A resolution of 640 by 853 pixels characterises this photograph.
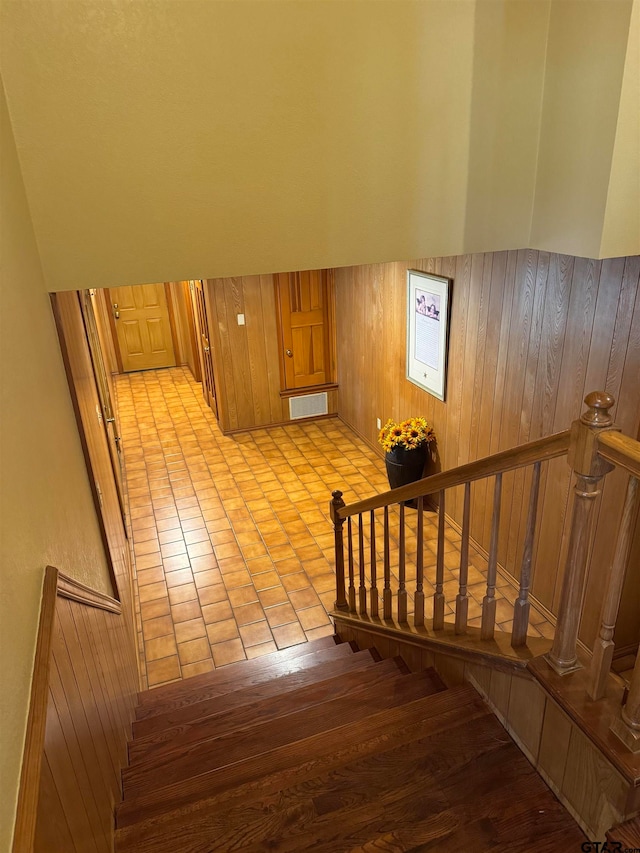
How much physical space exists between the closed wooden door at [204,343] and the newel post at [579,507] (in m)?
5.41

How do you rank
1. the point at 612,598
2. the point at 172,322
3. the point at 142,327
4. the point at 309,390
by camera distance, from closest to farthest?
the point at 612,598, the point at 309,390, the point at 142,327, the point at 172,322

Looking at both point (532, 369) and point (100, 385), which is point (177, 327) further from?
point (532, 369)

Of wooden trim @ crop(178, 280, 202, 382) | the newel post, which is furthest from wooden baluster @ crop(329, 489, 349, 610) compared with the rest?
wooden trim @ crop(178, 280, 202, 382)

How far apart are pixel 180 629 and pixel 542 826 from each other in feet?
8.91

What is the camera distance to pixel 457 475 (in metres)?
2.07

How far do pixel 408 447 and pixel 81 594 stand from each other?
325cm

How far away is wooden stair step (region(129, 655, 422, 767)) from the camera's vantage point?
2.50 meters

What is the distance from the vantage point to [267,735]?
239 cm

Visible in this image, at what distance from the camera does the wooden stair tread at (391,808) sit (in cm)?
167

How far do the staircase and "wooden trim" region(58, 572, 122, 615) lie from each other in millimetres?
652

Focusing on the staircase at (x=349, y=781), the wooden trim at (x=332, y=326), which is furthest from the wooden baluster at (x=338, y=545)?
the wooden trim at (x=332, y=326)

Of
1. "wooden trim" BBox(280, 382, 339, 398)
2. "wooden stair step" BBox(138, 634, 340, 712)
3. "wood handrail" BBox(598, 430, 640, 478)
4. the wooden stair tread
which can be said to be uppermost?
"wood handrail" BBox(598, 430, 640, 478)

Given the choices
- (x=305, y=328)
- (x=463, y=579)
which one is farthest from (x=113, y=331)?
(x=463, y=579)

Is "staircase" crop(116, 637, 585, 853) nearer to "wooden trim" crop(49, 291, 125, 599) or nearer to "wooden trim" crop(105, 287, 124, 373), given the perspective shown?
"wooden trim" crop(49, 291, 125, 599)
